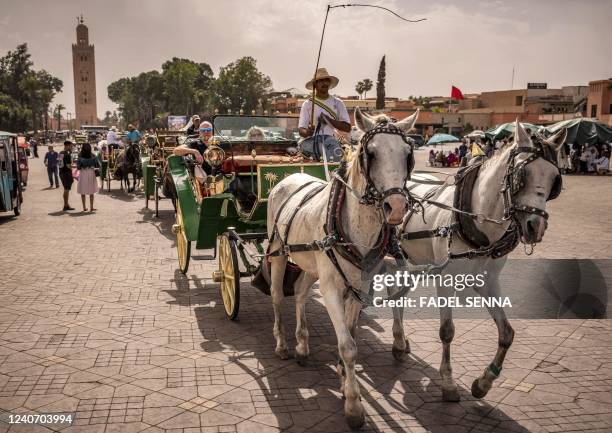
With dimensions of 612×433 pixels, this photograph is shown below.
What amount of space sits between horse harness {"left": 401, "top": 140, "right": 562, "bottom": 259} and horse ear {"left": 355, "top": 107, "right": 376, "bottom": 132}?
114 cm

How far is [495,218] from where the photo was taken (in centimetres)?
438

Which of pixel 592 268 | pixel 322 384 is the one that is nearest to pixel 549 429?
pixel 322 384

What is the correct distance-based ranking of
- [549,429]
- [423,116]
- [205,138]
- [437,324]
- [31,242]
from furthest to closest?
1. [423,116]
2. [31,242]
3. [205,138]
4. [437,324]
5. [549,429]

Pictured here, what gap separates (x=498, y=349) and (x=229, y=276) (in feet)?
10.4

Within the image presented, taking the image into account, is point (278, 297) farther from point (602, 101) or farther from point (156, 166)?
point (602, 101)

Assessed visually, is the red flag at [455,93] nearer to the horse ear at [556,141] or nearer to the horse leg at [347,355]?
the horse ear at [556,141]

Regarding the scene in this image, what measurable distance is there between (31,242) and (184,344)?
6.77 meters

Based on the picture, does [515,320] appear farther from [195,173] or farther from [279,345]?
[195,173]

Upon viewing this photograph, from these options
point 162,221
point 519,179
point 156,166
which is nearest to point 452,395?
point 519,179

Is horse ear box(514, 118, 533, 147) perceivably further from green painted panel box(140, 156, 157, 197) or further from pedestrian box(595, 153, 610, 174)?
pedestrian box(595, 153, 610, 174)

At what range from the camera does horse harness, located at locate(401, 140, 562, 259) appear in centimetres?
407

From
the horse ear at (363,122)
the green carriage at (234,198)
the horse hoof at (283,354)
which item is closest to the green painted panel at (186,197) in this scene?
the green carriage at (234,198)

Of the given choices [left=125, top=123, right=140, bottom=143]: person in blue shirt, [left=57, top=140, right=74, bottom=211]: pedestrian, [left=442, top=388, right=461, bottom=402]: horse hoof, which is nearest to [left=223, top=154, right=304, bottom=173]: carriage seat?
[left=442, top=388, right=461, bottom=402]: horse hoof

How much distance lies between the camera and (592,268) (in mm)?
8773
